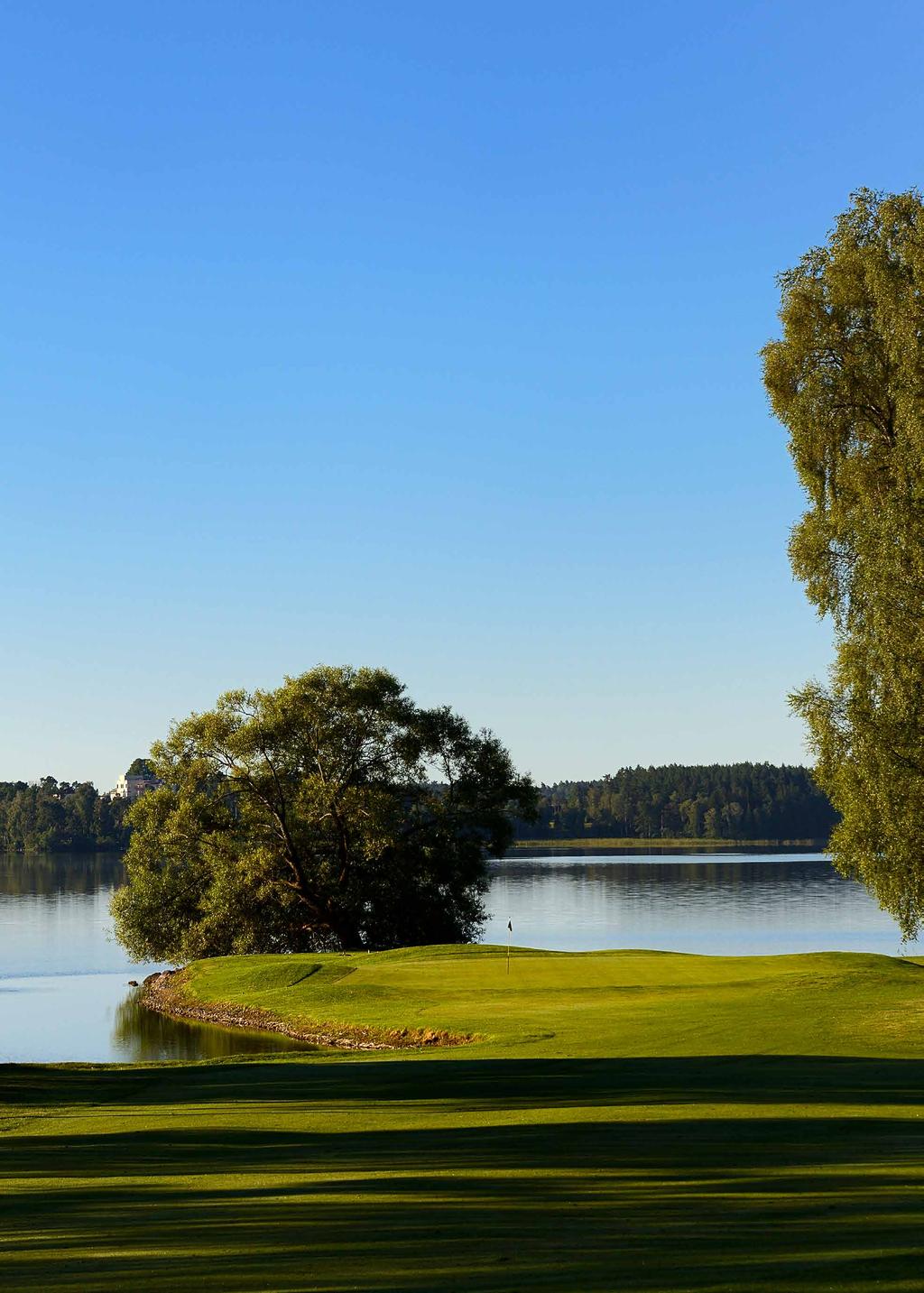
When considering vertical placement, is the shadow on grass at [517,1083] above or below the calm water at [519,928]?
above

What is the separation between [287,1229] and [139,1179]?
129 inches

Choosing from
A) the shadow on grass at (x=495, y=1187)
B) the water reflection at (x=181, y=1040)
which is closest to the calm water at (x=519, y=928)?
the water reflection at (x=181, y=1040)

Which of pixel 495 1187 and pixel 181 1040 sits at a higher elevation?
pixel 495 1187

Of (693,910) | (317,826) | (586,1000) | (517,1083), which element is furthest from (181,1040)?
(693,910)

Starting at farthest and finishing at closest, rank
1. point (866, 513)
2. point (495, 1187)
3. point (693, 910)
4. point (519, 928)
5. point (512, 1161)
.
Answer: point (693, 910), point (519, 928), point (866, 513), point (512, 1161), point (495, 1187)

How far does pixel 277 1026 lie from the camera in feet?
124

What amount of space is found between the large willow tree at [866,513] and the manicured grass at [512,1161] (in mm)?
4244

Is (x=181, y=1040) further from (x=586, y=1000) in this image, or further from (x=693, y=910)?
(x=693, y=910)

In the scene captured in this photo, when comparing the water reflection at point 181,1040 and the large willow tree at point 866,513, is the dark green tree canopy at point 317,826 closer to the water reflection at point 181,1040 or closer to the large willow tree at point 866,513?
the water reflection at point 181,1040

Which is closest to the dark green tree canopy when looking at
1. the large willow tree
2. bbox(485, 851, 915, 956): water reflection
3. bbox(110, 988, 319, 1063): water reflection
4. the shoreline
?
the shoreline

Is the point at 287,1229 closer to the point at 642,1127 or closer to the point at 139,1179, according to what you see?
the point at 139,1179

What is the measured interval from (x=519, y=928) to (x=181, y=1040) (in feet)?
121

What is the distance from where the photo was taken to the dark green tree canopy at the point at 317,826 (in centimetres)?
5700

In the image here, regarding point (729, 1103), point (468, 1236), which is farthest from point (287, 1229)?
point (729, 1103)
